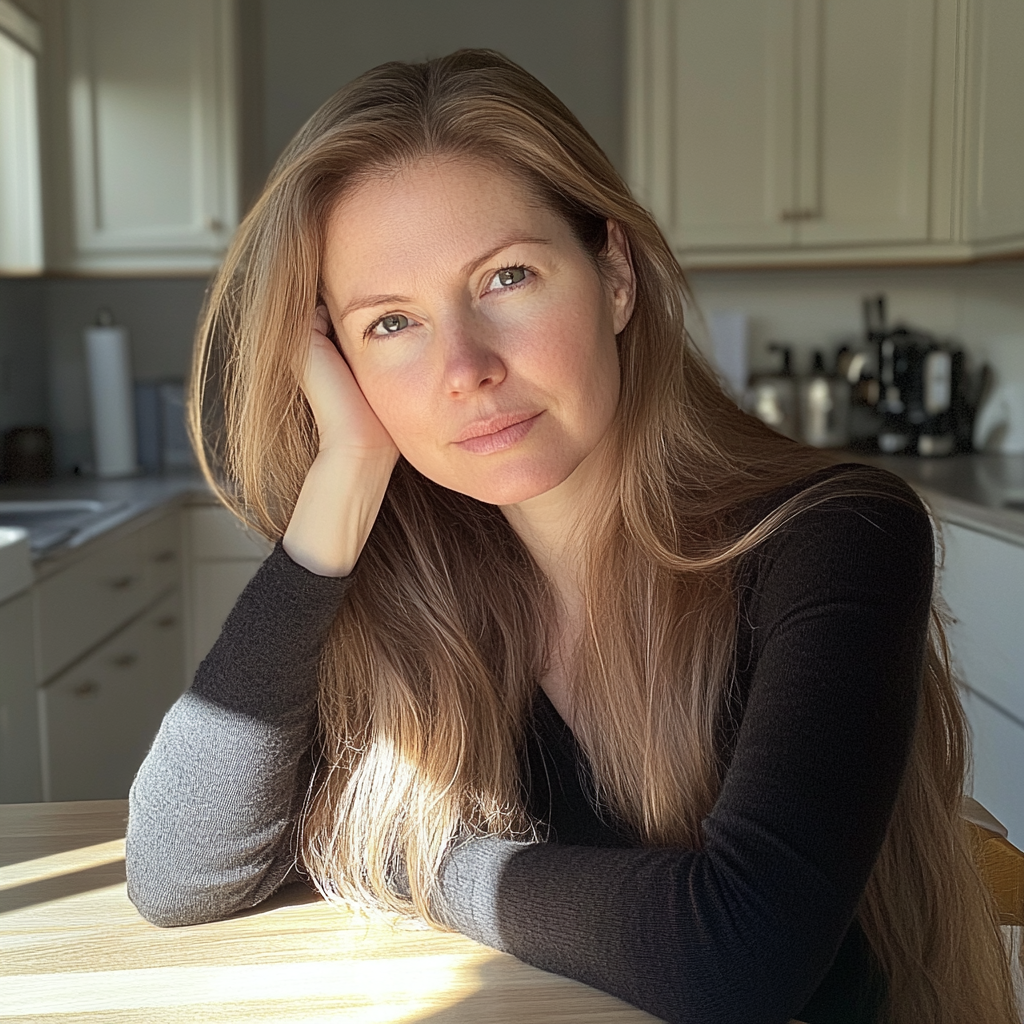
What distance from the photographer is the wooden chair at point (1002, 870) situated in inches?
35.9

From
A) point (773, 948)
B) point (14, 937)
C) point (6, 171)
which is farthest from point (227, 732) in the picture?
point (6, 171)

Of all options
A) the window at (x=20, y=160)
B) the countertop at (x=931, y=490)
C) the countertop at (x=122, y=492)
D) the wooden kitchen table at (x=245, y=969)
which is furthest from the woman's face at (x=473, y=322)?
the window at (x=20, y=160)

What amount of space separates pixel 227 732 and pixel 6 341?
283 centimetres

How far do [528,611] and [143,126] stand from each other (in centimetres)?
266

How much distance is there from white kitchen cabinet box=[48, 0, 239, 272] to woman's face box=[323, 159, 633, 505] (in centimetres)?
252

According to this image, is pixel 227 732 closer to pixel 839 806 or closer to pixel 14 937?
pixel 14 937

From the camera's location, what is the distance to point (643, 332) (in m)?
1.12

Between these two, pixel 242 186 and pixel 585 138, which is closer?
pixel 585 138

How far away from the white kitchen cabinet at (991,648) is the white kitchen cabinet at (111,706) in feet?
5.54

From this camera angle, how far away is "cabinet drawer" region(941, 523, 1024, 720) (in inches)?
87.6

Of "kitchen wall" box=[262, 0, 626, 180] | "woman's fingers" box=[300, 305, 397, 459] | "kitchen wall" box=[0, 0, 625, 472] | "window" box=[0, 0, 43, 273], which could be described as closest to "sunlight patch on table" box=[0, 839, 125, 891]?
"woman's fingers" box=[300, 305, 397, 459]

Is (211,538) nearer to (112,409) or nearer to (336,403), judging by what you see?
(112,409)

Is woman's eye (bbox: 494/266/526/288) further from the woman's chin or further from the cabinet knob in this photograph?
the cabinet knob

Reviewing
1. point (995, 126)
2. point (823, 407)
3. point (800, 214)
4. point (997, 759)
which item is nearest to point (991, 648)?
point (997, 759)
